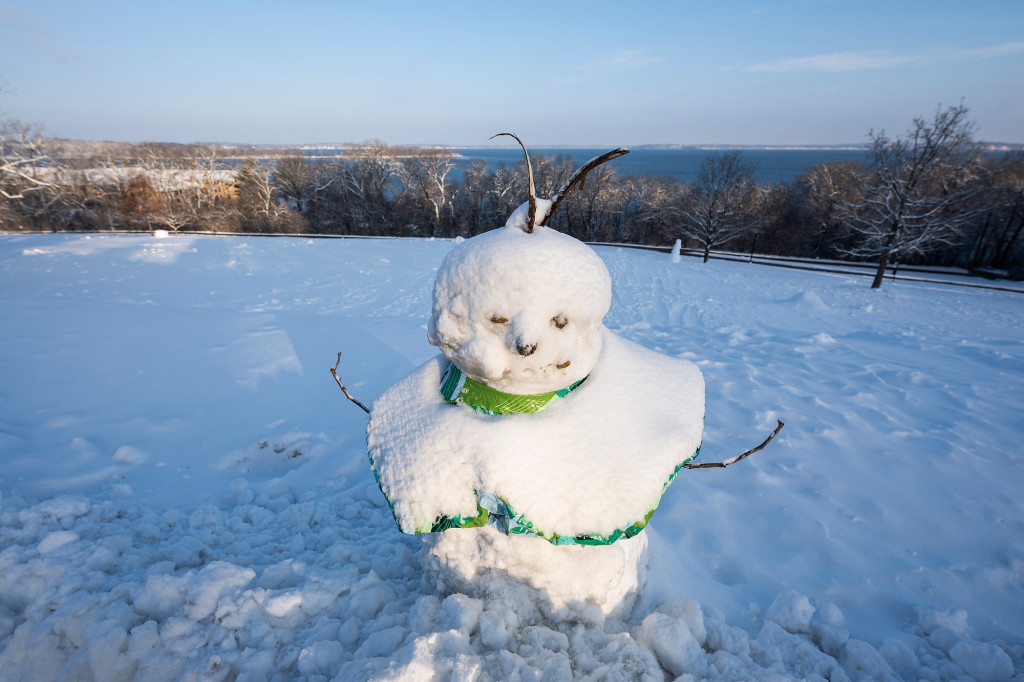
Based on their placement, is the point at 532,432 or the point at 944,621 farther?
the point at 944,621

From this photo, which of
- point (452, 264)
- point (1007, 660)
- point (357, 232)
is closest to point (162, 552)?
point (452, 264)

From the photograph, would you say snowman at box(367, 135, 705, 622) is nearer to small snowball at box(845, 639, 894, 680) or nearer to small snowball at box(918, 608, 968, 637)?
small snowball at box(845, 639, 894, 680)

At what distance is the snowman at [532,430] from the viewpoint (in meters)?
1.57

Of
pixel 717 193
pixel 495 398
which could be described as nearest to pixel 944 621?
pixel 495 398

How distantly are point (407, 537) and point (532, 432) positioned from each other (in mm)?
1608

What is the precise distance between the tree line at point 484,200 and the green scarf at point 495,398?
20.3m

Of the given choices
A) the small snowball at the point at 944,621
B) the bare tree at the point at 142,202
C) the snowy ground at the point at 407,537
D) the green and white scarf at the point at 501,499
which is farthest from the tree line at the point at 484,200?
the green and white scarf at the point at 501,499

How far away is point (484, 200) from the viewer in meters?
34.4

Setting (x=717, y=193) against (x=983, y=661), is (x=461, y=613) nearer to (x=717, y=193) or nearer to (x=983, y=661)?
(x=983, y=661)

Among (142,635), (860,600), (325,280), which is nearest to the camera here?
(142,635)

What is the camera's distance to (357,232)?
3164 cm

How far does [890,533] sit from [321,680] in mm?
3523

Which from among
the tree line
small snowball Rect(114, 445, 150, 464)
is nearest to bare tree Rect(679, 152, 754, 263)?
the tree line

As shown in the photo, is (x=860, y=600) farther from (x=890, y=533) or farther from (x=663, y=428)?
(x=663, y=428)
